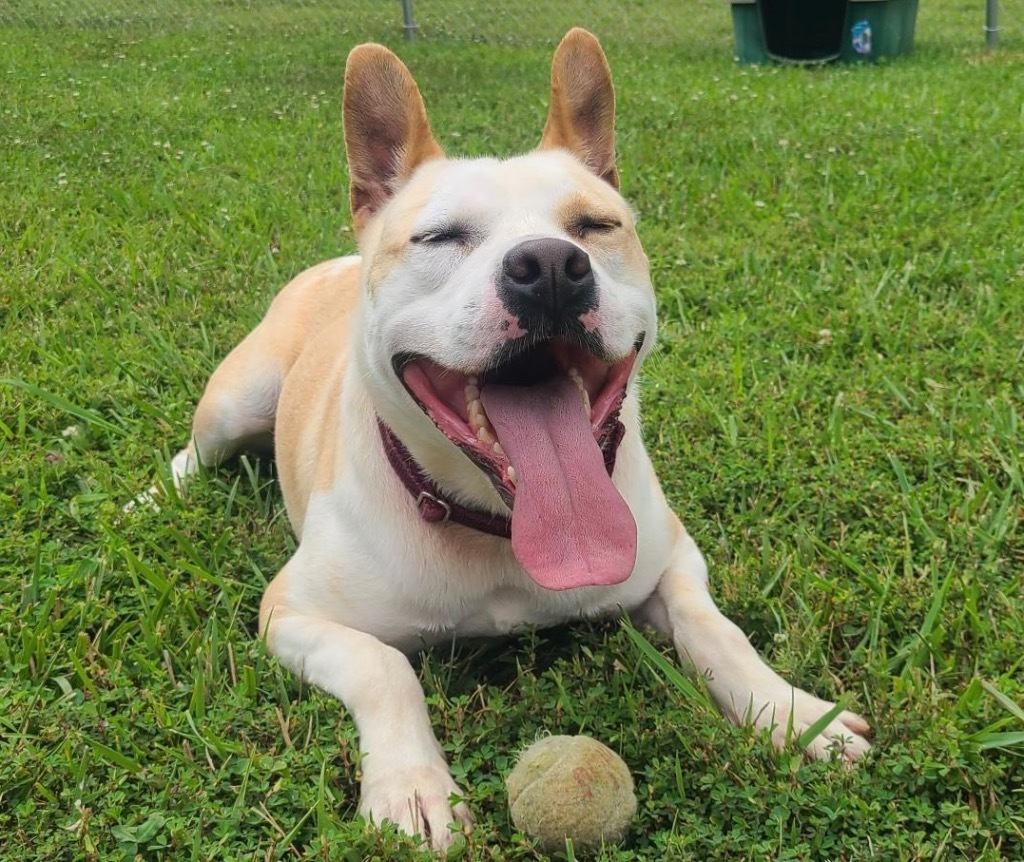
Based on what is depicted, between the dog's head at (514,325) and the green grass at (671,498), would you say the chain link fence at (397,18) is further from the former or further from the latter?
the dog's head at (514,325)

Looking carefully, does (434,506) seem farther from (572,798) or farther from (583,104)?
(583,104)

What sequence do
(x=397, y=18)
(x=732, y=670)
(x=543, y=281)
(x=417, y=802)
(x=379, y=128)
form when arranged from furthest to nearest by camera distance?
(x=397, y=18)
(x=379, y=128)
(x=732, y=670)
(x=543, y=281)
(x=417, y=802)

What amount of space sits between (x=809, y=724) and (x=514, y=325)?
1.09m

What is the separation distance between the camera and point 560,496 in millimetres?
2246

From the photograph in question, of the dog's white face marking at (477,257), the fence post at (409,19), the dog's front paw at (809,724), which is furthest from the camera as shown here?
the fence post at (409,19)

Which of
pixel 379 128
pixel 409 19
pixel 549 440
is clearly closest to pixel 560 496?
pixel 549 440

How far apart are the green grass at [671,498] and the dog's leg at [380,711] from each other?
6 centimetres

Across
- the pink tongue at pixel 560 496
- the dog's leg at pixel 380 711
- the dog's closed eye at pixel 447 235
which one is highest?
the dog's closed eye at pixel 447 235

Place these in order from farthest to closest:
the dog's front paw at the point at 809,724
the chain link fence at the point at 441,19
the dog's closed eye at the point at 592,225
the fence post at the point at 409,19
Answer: the chain link fence at the point at 441,19, the fence post at the point at 409,19, the dog's closed eye at the point at 592,225, the dog's front paw at the point at 809,724

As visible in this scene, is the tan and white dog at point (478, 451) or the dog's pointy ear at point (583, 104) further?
Answer: the dog's pointy ear at point (583, 104)

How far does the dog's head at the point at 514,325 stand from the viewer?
7.30 feet

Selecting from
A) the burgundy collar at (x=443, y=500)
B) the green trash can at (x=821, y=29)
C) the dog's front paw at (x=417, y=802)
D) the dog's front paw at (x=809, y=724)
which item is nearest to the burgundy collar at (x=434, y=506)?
the burgundy collar at (x=443, y=500)

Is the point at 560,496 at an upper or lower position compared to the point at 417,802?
upper

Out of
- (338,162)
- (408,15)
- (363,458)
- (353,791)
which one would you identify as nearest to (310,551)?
(363,458)
